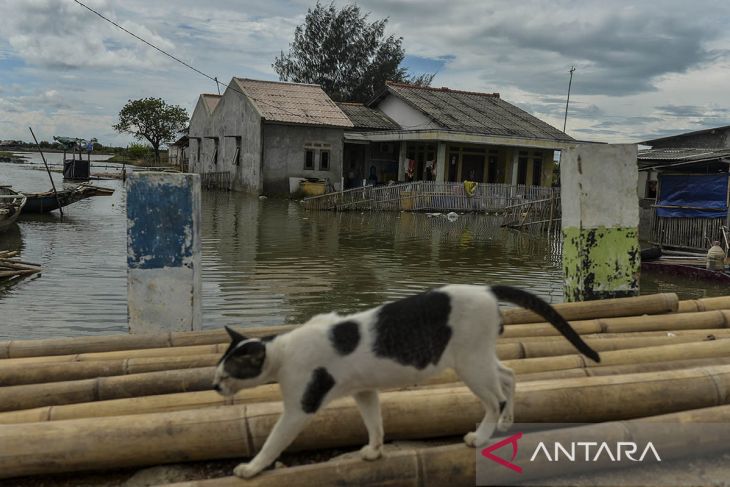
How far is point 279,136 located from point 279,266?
1871cm

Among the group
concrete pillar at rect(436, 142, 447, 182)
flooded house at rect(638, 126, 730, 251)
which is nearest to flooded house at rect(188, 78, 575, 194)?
concrete pillar at rect(436, 142, 447, 182)

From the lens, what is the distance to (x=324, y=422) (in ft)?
9.90

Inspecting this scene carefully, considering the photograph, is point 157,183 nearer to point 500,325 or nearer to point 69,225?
point 500,325

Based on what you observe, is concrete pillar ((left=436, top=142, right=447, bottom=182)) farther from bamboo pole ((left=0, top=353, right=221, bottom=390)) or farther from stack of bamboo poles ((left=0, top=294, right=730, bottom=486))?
bamboo pole ((left=0, top=353, right=221, bottom=390))

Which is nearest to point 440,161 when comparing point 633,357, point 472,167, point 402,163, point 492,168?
point 402,163

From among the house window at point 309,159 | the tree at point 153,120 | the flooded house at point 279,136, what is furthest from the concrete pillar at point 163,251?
the tree at point 153,120

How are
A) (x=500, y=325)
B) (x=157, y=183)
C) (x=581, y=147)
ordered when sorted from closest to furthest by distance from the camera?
(x=500, y=325) < (x=157, y=183) < (x=581, y=147)

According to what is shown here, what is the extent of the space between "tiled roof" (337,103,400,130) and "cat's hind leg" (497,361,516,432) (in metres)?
30.2

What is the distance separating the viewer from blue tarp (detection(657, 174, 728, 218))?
15828mm

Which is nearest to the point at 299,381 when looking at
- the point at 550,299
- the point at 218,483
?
the point at 218,483

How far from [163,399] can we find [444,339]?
1.72 m

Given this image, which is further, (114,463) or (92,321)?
(92,321)

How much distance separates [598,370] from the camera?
12.3ft

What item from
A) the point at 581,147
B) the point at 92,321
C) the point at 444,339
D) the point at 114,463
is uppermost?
the point at 581,147
